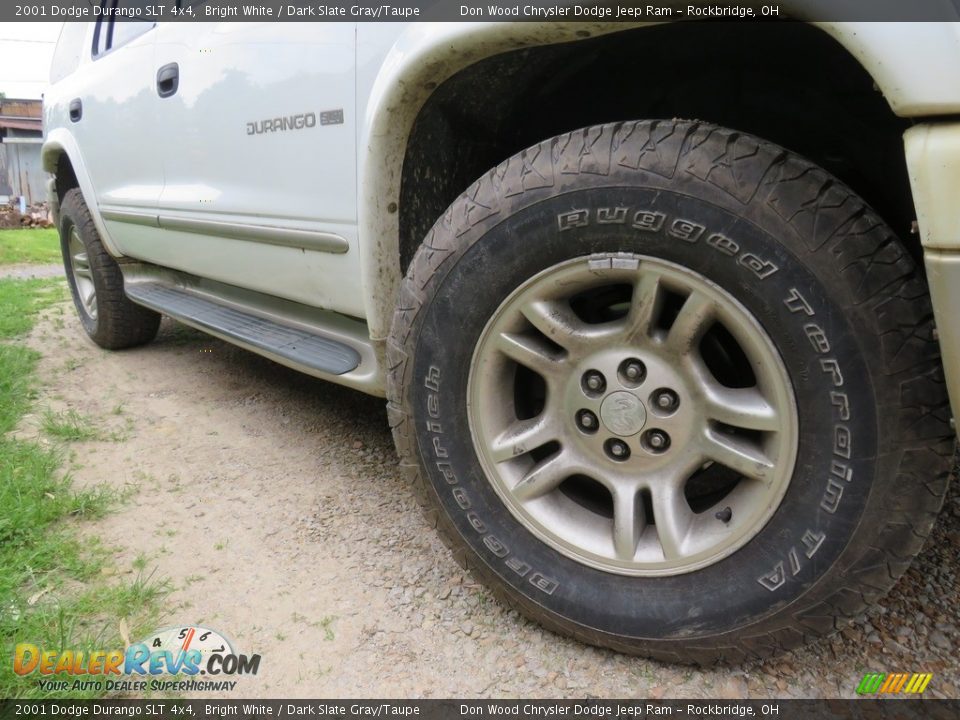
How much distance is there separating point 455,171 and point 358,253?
0.37m

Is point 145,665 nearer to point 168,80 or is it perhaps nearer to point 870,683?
point 870,683

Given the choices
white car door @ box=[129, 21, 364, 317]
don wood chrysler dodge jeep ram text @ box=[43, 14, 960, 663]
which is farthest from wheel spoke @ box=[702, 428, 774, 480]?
white car door @ box=[129, 21, 364, 317]

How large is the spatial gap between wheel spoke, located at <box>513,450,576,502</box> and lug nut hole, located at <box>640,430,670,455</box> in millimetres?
176

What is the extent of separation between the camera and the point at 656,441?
4.30 ft

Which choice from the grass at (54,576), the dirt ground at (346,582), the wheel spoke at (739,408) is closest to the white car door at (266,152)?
the dirt ground at (346,582)

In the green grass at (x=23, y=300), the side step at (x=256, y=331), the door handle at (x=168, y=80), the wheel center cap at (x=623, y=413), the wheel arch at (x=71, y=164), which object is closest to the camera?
the wheel center cap at (x=623, y=413)

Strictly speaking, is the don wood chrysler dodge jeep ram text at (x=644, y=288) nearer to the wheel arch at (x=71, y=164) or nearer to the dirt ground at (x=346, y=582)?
the dirt ground at (x=346, y=582)

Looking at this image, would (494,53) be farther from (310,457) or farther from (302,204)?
(310,457)

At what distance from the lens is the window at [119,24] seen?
283 centimetres

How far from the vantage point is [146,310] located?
3830 mm

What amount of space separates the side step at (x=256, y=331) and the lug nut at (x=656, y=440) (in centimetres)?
95

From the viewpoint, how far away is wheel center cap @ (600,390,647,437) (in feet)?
4.27

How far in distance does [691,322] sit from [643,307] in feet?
0.32

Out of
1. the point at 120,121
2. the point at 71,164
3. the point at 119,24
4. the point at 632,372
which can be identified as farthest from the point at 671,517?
the point at 71,164
